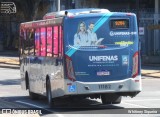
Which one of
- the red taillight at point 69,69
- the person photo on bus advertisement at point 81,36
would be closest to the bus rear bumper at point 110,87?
the red taillight at point 69,69

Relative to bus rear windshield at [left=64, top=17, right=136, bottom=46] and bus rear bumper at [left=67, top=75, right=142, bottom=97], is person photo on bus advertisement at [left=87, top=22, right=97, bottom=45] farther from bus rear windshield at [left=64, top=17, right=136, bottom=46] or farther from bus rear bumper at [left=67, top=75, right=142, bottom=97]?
bus rear bumper at [left=67, top=75, right=142, bottom=97]

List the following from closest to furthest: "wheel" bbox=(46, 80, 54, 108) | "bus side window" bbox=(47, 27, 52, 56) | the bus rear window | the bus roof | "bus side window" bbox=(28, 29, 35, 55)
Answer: the bus rear window, the bus roof, "wheel" bbox=(46, 80, 54, 108), "bus side window" bbox=(47, 27, 52, 56), "bus side window" bbox=(28, 29, 35, 55)

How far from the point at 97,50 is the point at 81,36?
2.00ft

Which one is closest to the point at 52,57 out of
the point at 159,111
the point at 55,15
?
the point at 55,15

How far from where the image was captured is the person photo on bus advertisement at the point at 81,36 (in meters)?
16.4

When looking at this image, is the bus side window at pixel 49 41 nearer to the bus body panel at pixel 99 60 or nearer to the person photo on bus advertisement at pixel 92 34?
the bus body panel at pixel 99 60

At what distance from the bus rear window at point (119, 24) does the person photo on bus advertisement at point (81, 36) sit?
0.83 meters

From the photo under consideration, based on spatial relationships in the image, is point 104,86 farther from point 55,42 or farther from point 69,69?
point 55,42

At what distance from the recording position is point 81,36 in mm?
16406

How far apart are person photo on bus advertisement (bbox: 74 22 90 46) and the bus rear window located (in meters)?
0.83

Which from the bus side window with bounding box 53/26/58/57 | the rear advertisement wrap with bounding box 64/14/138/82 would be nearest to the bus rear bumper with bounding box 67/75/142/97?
the rear advertisement wrap with bounding box 64/14/138/82

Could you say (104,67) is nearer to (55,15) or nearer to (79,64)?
(79,64)

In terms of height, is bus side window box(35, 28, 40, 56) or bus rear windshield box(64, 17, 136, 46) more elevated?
bus rear windshield box(64, 17, 136, 46)

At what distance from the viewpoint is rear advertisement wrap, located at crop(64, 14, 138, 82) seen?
16.2 meters
